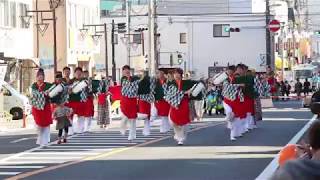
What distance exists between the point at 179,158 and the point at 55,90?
5.00 m

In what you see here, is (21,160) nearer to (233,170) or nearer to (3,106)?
(233,170)

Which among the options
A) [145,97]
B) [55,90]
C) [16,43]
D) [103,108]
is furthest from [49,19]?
[55,90]

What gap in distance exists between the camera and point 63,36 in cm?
5428

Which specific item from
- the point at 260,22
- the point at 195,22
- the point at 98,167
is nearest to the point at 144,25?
the point at 195,22

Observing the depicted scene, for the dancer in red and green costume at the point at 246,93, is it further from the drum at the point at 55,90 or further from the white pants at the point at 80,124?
the drum at the point at 55,90

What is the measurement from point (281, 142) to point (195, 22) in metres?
57.3

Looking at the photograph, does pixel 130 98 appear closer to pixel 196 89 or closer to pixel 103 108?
pixel 196 89

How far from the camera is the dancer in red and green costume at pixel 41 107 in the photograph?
20031 millimetres

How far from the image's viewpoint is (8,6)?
4484 cm

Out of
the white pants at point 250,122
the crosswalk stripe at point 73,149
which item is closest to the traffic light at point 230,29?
the white pants at point 250,122

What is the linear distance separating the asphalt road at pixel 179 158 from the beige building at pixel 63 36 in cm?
2940

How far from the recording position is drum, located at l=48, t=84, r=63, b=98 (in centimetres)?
2005

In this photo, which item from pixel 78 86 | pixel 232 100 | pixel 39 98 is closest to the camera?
pixel 39 98

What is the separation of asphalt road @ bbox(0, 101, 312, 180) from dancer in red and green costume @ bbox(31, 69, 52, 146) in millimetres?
505
